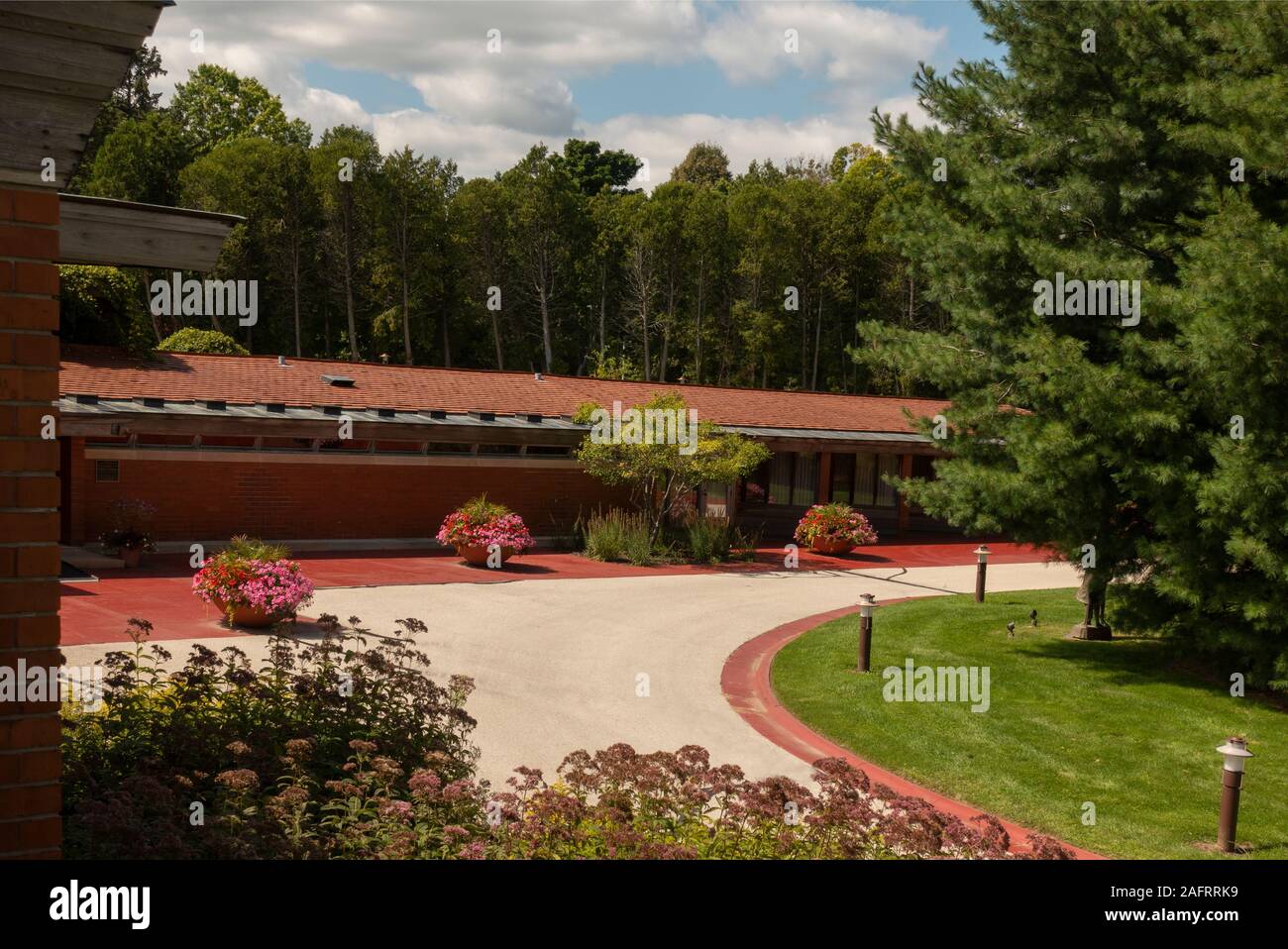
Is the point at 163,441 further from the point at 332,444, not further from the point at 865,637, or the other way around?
the point at 865,637

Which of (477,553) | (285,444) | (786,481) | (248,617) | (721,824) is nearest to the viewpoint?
(721,824)

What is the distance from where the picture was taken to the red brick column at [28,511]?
3930mm

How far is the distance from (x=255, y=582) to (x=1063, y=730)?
30.2 feet

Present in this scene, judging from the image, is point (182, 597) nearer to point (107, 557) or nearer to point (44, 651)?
point (107, 557)

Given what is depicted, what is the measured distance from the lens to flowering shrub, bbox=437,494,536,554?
20.5 m

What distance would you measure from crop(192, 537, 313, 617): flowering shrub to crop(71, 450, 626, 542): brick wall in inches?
262

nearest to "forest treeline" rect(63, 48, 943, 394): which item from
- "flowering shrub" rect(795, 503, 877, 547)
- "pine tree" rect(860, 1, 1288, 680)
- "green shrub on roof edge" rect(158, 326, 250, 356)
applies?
"green shrub on roof edge" rect(158, 326, 250, 356)

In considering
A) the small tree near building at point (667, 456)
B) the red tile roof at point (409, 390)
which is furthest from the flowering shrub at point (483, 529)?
the red tile roof at point (409, 390)

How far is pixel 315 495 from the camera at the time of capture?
21.7m

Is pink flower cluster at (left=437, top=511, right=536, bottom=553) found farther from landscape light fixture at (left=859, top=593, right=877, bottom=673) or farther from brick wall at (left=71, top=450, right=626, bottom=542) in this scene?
landscape light fixture at (left=859, top=593, right=877, bottom=673)

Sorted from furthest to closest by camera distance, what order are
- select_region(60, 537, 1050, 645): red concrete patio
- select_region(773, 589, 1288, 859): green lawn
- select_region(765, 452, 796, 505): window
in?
select_region(765, 452, 796, 505): window, select_region(60, 537, 1050, 645): red concrete patio, select_region(773, 589, 1288, 859): green lawn

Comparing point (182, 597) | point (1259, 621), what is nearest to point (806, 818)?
point (1259, 621)

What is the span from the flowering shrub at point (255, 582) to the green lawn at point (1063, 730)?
230 inches

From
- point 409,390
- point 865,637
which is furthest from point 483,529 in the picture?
point 865,637
